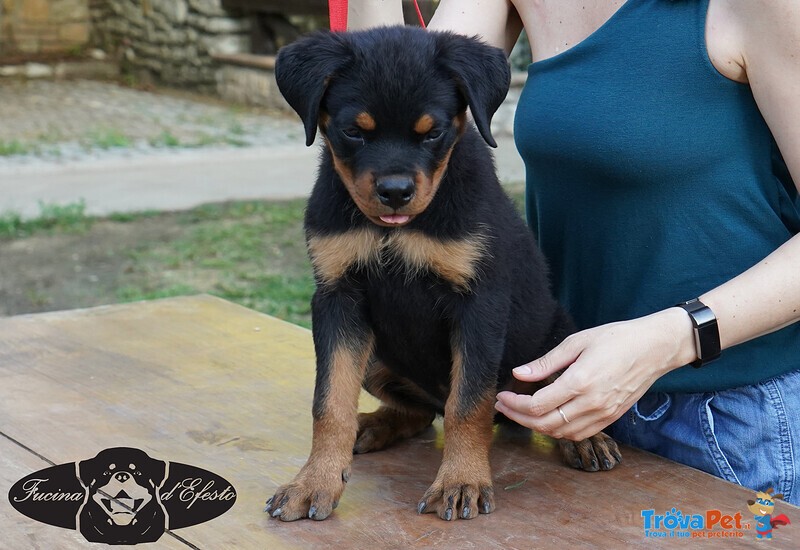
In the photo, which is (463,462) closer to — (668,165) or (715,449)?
(715,449)

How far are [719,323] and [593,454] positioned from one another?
399 mm

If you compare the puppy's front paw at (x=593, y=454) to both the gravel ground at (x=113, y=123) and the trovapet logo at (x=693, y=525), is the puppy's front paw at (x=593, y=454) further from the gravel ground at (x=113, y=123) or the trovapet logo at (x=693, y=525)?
the gravel ground at (x=113, y=123)

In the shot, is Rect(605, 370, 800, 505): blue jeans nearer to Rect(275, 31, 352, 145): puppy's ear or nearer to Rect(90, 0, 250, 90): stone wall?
Rect(275, 31, 352, 145): puppy's ear

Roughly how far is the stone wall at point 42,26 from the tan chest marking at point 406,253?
13265 mm

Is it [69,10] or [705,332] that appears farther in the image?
[69,10]

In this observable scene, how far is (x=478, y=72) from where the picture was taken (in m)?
2.24

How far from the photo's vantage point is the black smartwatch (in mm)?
2150

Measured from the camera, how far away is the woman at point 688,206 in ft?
7.14

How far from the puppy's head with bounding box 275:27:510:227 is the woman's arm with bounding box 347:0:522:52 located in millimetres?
538

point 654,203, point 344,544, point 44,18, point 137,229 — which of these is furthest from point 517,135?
point 44,18

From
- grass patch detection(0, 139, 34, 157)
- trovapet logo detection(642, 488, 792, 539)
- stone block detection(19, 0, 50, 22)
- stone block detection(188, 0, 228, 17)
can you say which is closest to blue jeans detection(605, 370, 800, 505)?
trovapet logo detection(642, 488, 792, 539)

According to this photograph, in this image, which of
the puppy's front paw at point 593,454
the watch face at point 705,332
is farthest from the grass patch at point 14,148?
the watch face at point 705,332

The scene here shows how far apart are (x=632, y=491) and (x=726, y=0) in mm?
1068

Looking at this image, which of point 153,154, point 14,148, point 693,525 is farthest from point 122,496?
point 14,148
